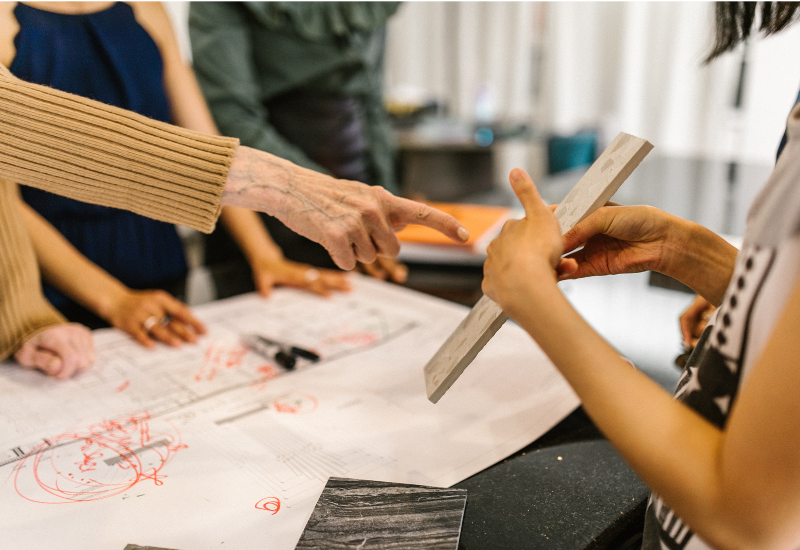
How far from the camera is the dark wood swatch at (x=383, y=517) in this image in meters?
0.40

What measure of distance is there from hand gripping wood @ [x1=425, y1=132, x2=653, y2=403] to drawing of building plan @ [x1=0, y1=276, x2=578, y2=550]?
0.08 m

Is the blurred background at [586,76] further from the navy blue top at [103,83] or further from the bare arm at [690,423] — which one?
the bare arm at [690,423]

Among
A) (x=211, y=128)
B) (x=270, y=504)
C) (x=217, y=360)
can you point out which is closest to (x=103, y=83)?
(x=211, y=128)

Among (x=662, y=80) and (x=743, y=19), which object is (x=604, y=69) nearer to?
(x=662, y=80)

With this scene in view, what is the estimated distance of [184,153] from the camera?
0.61 m

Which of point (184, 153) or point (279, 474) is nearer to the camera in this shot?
point (279, 474)

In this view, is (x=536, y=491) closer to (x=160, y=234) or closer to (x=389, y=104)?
(x=160, y=234)

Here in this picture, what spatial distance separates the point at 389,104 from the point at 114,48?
8.30 feet

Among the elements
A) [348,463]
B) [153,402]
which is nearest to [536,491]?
[348,463]

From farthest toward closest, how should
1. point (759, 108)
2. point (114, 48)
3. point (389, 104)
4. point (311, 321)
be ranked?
point (389, 104) < point (759, 108) < point (114, 48) < point (311, 321)

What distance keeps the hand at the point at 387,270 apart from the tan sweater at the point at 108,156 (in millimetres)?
427

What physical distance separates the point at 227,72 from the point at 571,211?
0.97 m

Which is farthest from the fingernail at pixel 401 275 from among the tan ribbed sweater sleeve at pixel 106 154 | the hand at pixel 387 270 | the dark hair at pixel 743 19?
the dark hair at pixel 743 19

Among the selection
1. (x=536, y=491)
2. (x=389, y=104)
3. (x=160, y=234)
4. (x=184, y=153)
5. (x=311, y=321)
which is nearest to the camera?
(x=536, y=491)
